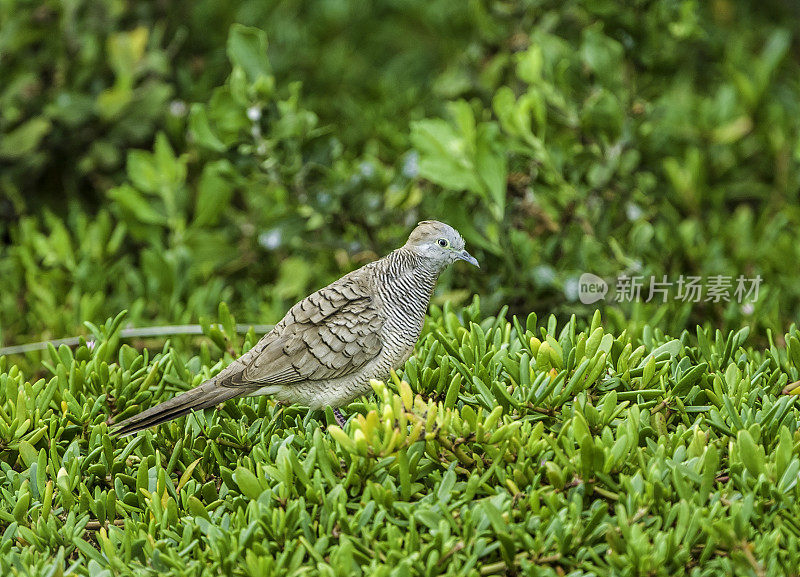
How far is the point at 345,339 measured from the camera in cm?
298

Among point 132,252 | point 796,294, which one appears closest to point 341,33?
point 132,252

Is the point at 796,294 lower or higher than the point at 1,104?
lower

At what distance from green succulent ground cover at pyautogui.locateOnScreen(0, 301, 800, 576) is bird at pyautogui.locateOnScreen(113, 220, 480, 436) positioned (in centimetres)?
10

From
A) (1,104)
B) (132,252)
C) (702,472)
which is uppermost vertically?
(1,104)

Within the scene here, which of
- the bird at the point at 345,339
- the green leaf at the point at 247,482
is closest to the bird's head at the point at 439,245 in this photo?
the bird at the point at 345,339

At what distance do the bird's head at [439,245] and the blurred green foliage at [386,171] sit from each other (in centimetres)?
111

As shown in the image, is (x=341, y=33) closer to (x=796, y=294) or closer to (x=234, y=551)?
(x=796, y=294)

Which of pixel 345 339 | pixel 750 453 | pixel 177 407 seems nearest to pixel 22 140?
pixel 177 407

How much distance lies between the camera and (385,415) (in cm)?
249

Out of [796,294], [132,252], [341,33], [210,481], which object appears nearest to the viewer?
[210,481]

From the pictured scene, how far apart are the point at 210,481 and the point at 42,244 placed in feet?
8.60

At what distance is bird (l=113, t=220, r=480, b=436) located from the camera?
2.91m

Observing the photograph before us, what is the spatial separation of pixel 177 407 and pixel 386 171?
8.60 feet

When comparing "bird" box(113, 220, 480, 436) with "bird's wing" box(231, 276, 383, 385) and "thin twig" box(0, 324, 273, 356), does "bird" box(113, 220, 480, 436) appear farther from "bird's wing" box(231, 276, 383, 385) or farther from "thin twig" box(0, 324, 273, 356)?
"thin twig" box(0, 324, 273, 356)
